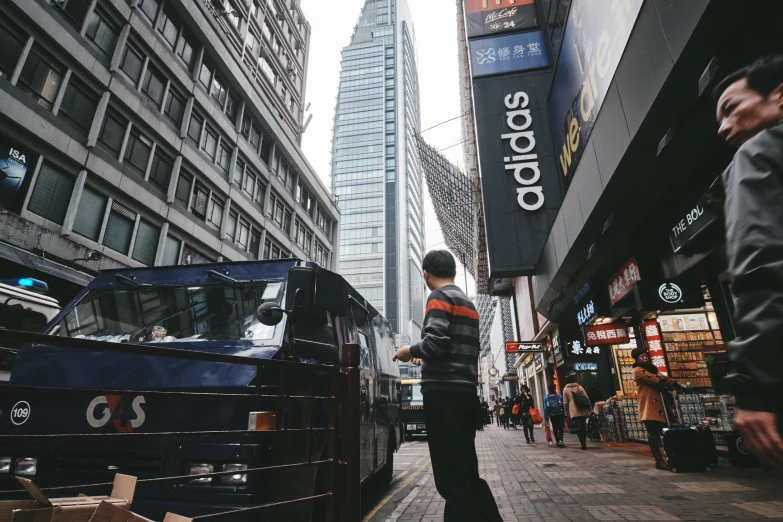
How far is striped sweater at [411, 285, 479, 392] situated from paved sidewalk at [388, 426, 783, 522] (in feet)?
7.11

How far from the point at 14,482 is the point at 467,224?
42.3 meters

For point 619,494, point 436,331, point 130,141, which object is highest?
point 130,141

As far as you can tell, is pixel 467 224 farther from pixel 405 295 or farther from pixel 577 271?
pixel 405 295

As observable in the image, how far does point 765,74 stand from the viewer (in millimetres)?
1456

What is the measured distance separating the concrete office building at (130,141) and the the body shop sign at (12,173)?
0.03 metres

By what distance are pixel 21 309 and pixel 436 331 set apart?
27.2 feet

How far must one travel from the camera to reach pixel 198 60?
21.1m

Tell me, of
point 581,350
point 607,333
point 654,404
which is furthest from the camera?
point 581,350

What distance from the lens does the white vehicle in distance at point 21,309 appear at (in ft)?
22.2

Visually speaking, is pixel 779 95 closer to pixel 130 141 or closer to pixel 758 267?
pixel 758 267

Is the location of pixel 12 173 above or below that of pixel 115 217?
below

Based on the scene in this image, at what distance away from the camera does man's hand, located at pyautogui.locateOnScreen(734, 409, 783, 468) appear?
111cm

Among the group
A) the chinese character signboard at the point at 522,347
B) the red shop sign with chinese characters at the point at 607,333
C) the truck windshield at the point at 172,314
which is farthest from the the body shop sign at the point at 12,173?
the chinese character signboard at the point at 522,347

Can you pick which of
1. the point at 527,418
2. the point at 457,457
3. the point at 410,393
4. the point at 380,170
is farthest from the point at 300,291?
the point at 380,170
